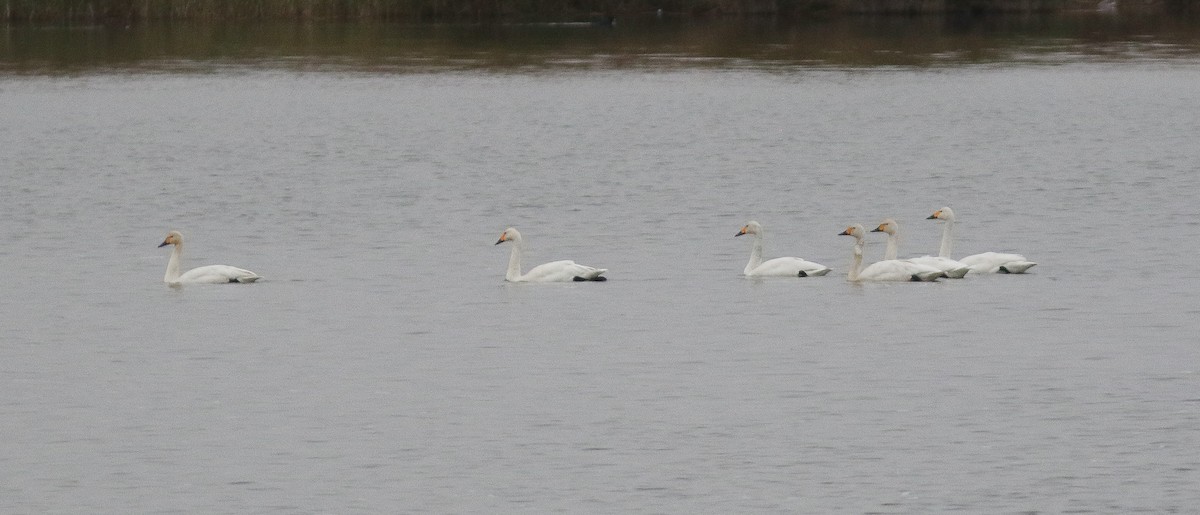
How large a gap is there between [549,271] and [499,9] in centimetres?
6041

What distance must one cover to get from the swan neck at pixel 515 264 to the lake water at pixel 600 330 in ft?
0.71

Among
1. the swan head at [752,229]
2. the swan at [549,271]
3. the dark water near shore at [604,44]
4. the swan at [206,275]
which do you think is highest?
the swan head at [752,229]

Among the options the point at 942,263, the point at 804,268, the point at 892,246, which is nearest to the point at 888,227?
the point at 892,246

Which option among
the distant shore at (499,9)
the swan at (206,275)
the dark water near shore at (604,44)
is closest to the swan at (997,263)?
the swan at (206,275)

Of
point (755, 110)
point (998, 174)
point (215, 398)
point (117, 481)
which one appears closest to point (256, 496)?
point (117, 481)

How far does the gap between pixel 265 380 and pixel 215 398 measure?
71 cm

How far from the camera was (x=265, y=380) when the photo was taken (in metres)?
17.0

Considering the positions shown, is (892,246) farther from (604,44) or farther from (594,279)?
(604,44)

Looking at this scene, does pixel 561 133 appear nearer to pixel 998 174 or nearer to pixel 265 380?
pixel 998 174

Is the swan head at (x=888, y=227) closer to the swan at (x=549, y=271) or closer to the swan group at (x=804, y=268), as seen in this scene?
the swan group at (x=804, y=268)

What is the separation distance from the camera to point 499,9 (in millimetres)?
81000

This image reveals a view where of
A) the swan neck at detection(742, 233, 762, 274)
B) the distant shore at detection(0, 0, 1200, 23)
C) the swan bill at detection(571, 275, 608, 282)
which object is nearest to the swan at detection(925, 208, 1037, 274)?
the swan neck at detection(742, 233, 762, 274)

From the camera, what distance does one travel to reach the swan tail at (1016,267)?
21.5m

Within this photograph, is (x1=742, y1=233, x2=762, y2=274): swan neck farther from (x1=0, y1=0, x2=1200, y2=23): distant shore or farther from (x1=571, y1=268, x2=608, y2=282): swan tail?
(x1=0, y1=0, x2=1200, y2=23): distant shore
